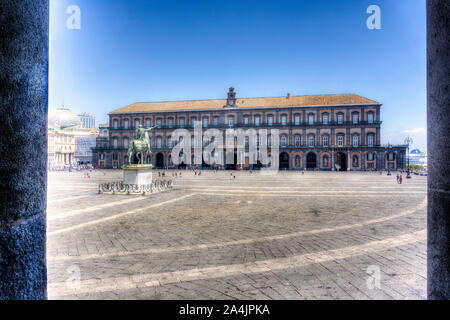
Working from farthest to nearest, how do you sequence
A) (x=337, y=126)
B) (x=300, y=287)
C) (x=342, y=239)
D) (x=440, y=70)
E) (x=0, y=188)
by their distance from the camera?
(x=337, y=126) < (x=342, y=239) < (x=300, y=287) < (x=440, y=70) < (x=0, y=188)

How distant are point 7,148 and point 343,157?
186 ft

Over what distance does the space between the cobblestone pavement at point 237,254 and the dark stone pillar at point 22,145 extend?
9.14 ft

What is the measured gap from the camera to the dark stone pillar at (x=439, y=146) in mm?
1539

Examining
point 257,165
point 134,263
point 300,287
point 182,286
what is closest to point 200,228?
point 134,263

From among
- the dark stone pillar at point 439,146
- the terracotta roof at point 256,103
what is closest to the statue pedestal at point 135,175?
the dark stone pillar at point 439,146

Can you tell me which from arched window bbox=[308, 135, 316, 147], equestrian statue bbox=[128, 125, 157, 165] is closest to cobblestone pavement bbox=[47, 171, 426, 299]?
equestrian statue bbox=[128, 125, 157, 165]

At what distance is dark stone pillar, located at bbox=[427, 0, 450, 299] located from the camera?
60.6 inches

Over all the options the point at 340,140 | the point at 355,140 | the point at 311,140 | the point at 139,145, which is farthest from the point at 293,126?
the point at 139,145

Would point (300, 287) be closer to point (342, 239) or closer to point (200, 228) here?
point (342, 239)

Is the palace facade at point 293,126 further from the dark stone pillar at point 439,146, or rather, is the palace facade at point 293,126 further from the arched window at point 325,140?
the dark stone pillar at point 439,146

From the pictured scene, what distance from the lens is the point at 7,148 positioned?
4.07ft

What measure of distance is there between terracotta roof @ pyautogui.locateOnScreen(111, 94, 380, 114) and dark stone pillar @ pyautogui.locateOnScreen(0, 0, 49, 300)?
179ft

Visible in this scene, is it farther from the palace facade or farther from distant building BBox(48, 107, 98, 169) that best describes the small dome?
the palace facade
